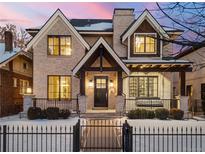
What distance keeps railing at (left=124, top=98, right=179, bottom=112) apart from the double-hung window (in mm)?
970

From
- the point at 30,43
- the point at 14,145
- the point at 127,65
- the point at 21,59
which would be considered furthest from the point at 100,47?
the point at 14,145

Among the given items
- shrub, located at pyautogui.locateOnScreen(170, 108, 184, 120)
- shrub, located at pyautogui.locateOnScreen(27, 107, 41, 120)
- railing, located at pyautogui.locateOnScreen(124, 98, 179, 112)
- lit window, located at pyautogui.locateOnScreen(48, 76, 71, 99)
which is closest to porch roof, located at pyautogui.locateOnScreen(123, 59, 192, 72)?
railing, located at pyautogui.locateOnScreen(124, 98, 179, 112)

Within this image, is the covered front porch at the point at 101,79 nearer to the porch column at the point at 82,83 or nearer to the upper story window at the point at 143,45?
the porch column at the point at 82,83

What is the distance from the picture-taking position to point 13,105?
1209 inches

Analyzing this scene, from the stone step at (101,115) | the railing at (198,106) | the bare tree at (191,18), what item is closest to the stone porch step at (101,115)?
the stone step at (101,115)

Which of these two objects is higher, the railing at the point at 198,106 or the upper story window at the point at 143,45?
the upper story window at the point at 143,45

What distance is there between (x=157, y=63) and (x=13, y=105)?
11739 millimetres

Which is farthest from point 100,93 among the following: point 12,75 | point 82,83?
point 12,75

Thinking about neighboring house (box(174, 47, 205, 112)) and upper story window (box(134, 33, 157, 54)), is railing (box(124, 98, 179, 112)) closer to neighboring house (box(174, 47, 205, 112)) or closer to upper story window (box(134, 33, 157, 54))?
neighboring house (box(174, 47, 205, 112))

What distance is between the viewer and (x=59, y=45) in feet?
97.9

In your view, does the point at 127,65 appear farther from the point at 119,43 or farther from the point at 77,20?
the point at 77,20

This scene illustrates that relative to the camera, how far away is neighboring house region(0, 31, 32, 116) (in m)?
27.8

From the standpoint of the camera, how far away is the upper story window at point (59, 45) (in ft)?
97.9

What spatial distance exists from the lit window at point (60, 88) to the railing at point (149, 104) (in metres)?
4.59
